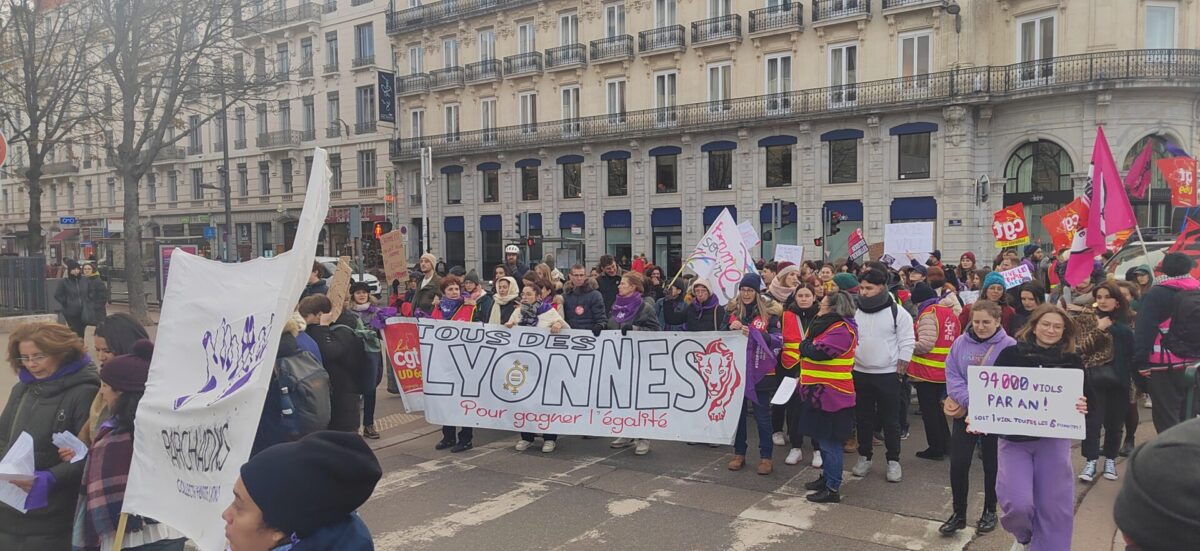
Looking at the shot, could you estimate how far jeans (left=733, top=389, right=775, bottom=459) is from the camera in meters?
7.02

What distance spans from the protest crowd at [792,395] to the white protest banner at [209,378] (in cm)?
26

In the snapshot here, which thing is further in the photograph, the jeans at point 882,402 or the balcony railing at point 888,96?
the balcony railing at point 888,96

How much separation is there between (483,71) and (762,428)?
36.1 meters

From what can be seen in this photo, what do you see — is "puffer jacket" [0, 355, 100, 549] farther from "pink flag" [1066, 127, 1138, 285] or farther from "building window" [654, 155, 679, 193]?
"building window" [654, 155, 679, 193]

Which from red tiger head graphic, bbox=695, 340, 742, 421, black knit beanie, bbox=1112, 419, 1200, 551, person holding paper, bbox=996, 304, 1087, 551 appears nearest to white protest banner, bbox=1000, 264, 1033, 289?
red tiger head graphic, bbox=695, 340, 742, 421

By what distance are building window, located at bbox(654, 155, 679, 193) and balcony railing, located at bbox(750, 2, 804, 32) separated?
662 cm

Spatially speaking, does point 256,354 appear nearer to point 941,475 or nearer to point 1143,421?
point 941,475

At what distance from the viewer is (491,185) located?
4112 centimetres

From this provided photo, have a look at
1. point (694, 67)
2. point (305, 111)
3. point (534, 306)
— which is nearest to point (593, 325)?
point (534, 306)

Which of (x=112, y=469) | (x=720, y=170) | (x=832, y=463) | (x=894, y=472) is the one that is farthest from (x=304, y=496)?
(x=720, y=170)

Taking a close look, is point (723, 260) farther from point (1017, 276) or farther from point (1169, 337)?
point (1169, 337)

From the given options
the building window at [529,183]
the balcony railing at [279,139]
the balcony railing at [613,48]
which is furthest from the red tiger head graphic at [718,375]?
the balcony railing at [279,139]

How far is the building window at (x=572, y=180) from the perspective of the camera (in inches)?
1494

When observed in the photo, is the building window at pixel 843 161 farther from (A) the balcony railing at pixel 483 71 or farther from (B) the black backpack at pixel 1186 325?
(B) the black backpack at pixel 1186 325
